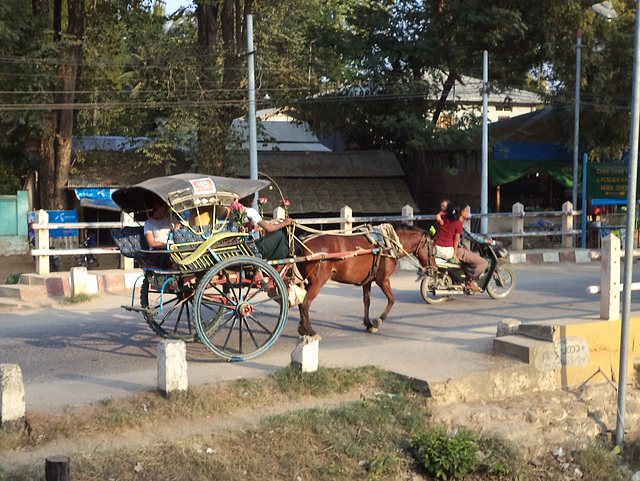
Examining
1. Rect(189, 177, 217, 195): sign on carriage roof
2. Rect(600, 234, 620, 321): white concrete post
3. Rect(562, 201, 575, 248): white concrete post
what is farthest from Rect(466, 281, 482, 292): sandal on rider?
Rect(562, 201, 575, 248): white concrete post

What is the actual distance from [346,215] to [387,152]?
11339mm

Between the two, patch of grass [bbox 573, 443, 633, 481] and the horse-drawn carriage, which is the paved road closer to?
the horse-drawn carriage

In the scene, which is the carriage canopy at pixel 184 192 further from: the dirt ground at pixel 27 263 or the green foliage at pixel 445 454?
the dirt ground at pixel 27 263

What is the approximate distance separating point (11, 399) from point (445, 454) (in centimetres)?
378

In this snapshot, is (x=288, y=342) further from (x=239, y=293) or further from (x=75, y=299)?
(x=75, y=299)

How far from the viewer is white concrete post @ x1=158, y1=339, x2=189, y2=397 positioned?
666 centimetres

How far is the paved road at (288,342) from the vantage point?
7.65 m

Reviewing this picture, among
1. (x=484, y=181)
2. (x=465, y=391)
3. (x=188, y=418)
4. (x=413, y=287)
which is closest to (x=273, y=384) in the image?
(x=188, y=418)

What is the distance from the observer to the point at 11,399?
19.3ft

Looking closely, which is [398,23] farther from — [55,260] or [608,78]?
[55,260]

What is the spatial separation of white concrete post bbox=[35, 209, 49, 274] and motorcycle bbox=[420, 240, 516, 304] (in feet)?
23.8

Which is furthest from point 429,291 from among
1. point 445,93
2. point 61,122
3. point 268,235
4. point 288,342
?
point 61,122

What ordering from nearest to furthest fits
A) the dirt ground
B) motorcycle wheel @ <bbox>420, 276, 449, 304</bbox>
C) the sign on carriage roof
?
the sign on carriage roof, motorcycle wheel @ <bbox>420, 276, 449, 304</bbox>, the dirt ground

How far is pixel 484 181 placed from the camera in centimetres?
2194
